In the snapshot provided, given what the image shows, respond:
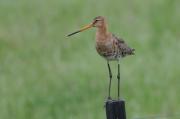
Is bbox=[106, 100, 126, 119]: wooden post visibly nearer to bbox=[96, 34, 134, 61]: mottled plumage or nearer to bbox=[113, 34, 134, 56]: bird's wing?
bbox=[96, 34, 134, 61]: mottled plumage

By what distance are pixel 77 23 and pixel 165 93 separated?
152 inches

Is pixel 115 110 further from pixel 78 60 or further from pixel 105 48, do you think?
pixel 78 60

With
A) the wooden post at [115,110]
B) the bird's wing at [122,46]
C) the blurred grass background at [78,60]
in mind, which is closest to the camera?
the wooden post at [115,110]

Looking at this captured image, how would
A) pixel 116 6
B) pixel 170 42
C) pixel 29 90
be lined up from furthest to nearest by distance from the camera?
1. pixel 116 6
2. pixel 170 42
3. pixel 29 90

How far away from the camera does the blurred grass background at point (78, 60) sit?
1118cm

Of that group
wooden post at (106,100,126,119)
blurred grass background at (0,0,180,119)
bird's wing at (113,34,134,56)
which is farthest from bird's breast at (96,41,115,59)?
blurred grass background at (0,0,180,119)

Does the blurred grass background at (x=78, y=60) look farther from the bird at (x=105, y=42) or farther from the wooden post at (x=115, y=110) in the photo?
the wooden post at (x=115, y=110)

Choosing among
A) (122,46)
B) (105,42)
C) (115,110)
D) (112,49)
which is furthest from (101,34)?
(115,110)

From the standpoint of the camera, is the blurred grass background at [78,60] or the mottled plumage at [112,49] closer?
the mottled plumage at [112,49]

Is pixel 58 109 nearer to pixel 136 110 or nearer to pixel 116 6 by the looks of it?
pixel 136 110

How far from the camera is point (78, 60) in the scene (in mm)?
12828

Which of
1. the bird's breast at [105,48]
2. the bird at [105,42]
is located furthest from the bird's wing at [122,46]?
the bird's breast at [105,48]

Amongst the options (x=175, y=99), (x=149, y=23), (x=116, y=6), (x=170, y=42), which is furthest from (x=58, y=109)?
(x=116, y=6)

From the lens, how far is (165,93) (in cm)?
1141
